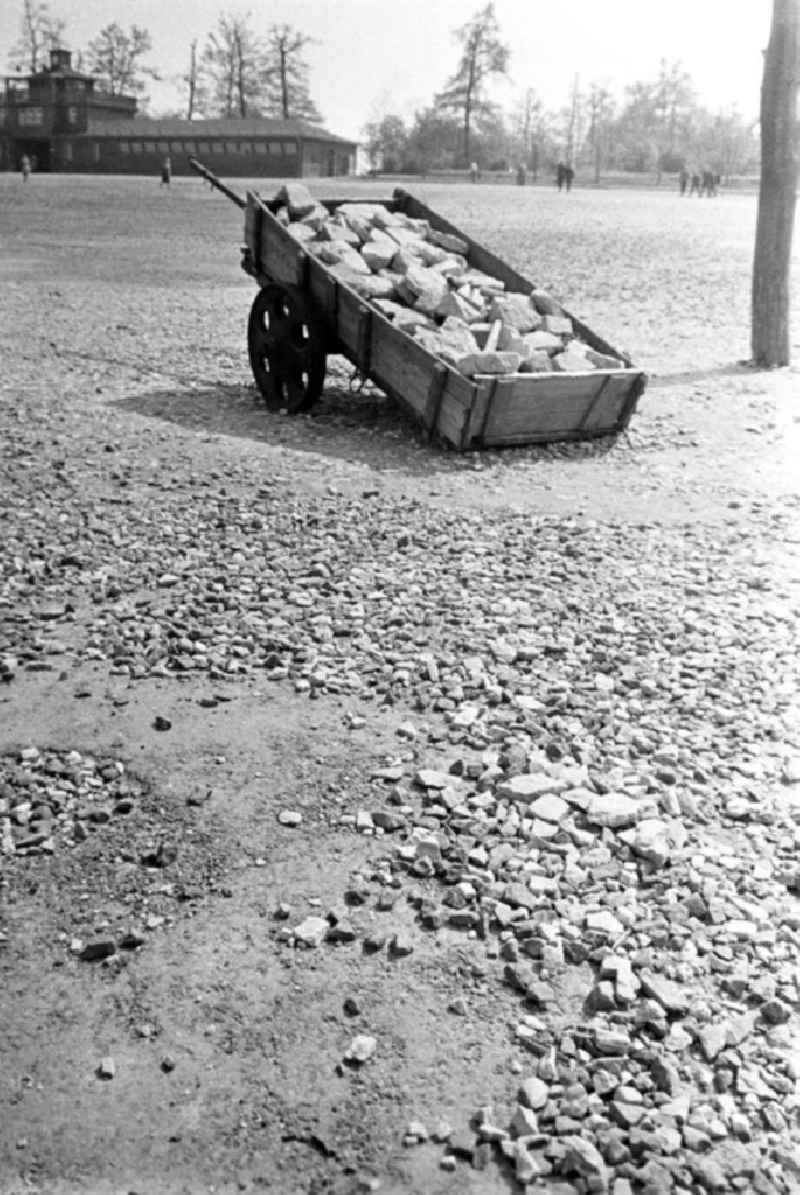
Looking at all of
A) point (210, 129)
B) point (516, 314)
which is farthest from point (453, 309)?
point (210, 129)

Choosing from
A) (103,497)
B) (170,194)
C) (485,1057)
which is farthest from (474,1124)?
(170,194)

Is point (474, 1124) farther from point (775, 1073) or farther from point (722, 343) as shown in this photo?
point (722, 343)

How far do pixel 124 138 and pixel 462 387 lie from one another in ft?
224

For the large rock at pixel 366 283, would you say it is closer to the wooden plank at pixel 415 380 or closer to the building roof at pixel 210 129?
the wooden plank at pixel 415 380

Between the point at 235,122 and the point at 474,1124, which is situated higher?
the point at 235,122

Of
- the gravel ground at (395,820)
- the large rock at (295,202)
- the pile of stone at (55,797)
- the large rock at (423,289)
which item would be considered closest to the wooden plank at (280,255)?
the large rock at (295,202)

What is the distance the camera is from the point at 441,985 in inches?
132

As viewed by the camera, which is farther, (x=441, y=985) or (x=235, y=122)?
(x=235, y=122)

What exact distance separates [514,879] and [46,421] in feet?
22.6

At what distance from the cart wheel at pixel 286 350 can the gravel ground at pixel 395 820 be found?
4.73ft

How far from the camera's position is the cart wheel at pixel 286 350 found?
32.6 feet

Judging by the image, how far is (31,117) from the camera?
75.0 m

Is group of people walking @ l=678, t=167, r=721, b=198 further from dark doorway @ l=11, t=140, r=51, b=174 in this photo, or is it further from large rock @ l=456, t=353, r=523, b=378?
large rock @ l=456, t=353, r=523, b=378

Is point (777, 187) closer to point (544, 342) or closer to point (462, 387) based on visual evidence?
point (544, 342)
